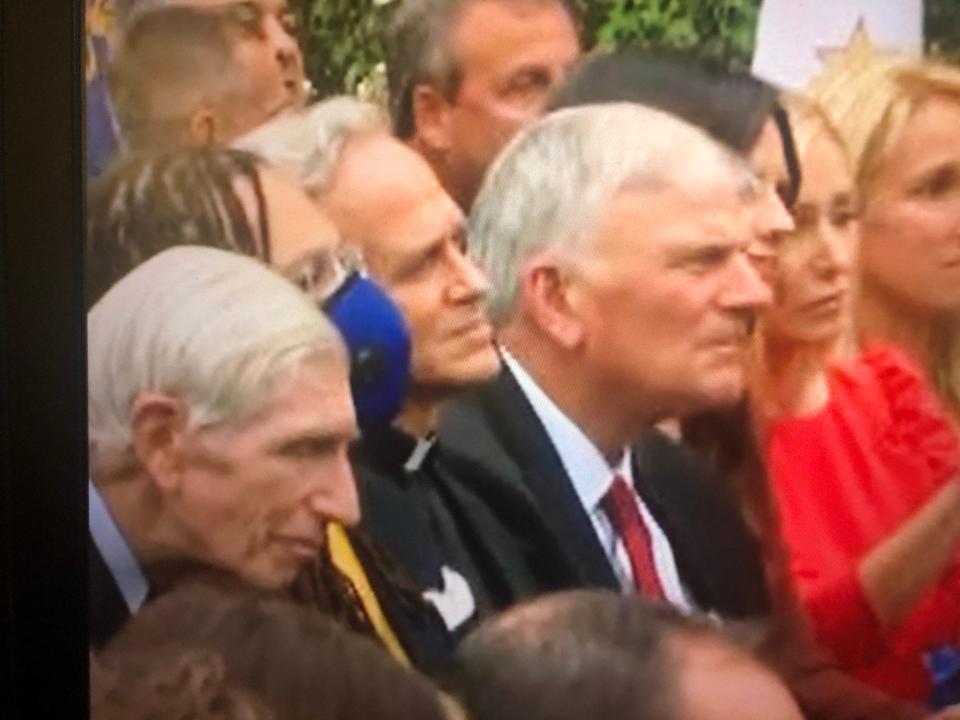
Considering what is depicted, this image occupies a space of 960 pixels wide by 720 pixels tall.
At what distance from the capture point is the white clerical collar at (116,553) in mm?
1387

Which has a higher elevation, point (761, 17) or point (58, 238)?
point (761, 17)

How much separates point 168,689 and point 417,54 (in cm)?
55

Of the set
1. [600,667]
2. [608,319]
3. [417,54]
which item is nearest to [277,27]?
[417,54]

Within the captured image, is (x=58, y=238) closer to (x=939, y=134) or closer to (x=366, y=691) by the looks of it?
(x=366, y=691)

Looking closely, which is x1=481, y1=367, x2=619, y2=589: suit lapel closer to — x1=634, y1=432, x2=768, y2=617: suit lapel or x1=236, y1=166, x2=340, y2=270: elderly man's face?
x1=634, y1=432, x2=768, y2=617: suit lapel

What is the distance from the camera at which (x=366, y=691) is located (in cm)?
141

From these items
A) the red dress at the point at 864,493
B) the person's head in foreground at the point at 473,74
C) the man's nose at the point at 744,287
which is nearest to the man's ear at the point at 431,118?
the person's head in foreground at the point at 473,74

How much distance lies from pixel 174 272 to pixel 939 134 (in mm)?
654

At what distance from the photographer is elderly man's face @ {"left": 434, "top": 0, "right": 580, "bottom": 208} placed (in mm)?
1418

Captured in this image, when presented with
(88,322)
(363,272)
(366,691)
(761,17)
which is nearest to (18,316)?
(88,322)

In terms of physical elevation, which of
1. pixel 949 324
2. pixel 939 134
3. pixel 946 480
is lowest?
pixel 946 480

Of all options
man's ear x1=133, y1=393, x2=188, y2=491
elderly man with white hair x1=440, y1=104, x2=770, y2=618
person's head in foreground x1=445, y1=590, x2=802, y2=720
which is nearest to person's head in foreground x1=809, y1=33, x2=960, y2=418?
elderly man with white hair x1=440, y1=104, x2=770, y2=618

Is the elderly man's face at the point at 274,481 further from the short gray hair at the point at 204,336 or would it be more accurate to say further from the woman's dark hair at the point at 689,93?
the woman's dark hair at the point at 689,93

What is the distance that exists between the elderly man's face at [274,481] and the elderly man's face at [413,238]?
75mm
